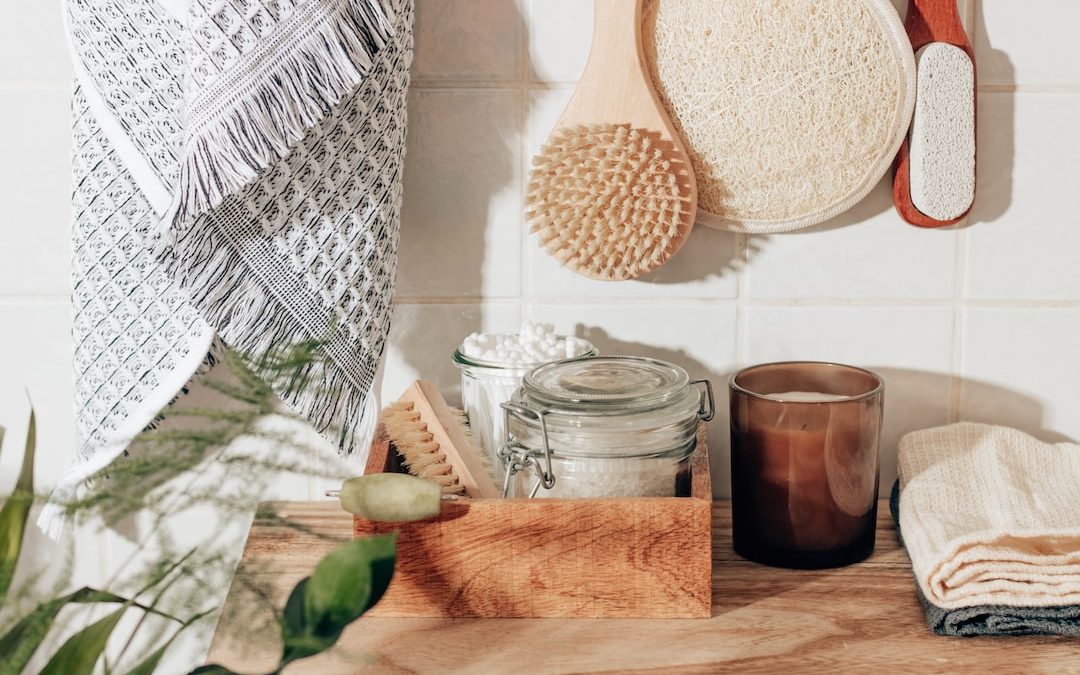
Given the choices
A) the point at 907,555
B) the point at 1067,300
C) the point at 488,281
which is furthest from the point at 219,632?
the point at 1067,300

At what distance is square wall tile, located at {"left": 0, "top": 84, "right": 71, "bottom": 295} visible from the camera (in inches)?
35.4

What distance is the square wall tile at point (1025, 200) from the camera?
87cm

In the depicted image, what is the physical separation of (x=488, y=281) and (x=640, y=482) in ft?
0.88

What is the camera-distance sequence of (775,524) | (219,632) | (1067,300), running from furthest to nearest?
(1067,300), (775,524), (219,632)

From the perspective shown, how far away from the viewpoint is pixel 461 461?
76cm

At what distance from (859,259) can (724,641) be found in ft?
1.26

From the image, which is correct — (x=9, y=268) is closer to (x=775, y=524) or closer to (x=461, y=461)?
(x=461, y=461)

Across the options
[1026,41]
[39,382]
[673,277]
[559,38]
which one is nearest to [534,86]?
[559,38]

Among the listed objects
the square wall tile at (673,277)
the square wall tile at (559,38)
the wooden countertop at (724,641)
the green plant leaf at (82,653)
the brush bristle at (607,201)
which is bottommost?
the wooden countertop at (724,641)

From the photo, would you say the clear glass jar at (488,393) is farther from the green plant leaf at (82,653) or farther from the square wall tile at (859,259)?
the green plant leaf at (82,653)

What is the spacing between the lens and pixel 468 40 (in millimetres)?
872

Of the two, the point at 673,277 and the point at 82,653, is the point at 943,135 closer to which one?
the point at 673,277

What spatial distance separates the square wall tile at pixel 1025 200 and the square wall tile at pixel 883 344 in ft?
0.19

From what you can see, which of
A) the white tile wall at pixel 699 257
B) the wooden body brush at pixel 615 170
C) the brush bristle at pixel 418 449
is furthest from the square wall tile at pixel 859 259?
the brush bristle at pixel 418 449
